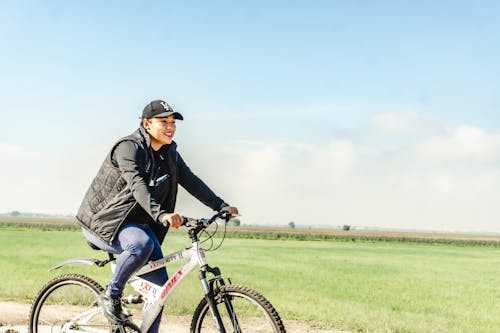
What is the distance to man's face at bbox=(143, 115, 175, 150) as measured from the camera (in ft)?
19.4

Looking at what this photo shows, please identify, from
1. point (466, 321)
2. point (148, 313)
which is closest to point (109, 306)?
point (148, 313)

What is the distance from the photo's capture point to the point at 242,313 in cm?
561

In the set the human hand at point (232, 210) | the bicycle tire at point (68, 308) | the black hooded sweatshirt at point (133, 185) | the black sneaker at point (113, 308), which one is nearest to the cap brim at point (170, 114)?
the black hooded sweatshirt at point (133, 185)

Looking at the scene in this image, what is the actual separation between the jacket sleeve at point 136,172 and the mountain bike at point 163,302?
34 centimetres

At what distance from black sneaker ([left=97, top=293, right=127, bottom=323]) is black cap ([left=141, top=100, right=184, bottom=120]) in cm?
176

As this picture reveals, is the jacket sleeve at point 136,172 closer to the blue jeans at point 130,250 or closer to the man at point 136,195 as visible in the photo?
the man at point 136,195

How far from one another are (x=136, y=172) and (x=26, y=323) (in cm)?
453

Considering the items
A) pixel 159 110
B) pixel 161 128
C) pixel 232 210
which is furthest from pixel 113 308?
pixel 159 110

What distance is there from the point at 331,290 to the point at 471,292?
15.9 feet

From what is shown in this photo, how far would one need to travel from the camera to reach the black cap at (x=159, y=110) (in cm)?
581

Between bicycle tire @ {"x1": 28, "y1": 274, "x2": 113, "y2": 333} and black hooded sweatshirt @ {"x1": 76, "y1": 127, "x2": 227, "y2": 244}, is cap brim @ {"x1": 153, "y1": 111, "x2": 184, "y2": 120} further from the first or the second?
bicycle tire @ {"x1": 28, "y1": 274, "x2": 113, "y2": 333}

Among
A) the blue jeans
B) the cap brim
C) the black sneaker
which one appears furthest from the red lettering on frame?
the cap brim

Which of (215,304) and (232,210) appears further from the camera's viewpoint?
(232,210)

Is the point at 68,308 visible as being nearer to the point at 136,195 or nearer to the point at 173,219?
the point at 136,195
